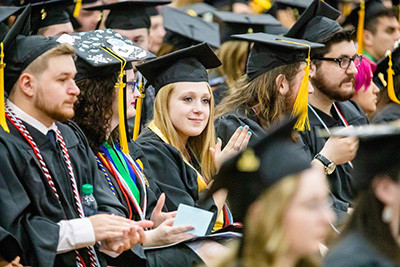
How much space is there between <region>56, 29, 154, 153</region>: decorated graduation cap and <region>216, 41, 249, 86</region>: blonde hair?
290 centimetres

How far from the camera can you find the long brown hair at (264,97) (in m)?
6.39

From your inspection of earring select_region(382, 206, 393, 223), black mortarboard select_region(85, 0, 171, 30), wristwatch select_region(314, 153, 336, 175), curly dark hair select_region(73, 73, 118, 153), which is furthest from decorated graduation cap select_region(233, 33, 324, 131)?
earring select_region(382, 206, 393, 223)

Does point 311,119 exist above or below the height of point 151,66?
below

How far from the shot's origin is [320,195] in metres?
3.10

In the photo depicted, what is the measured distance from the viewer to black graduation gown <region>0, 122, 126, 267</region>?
4207 millimetres

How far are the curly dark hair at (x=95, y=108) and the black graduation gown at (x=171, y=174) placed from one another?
0.49 metres

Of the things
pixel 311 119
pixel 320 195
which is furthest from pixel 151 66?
pixel 320 195

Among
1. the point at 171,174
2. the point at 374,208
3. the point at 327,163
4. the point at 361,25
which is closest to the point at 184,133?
the point at 171,174

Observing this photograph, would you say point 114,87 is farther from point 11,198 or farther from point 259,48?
point 259,48

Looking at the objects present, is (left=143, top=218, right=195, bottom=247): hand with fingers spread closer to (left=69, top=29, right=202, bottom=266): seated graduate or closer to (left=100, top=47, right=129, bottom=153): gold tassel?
(left=69, top=29, right=202, bottom=266): seated graduate

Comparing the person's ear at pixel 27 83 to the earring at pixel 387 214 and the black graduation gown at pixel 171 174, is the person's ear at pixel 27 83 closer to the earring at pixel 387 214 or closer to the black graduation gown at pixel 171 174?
the black graduation gown at pixel 171 174

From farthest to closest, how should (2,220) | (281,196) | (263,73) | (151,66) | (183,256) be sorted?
(263,73)
(151,66)
(183,256)
(2,220)
(281,196)

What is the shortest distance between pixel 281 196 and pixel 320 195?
15cm

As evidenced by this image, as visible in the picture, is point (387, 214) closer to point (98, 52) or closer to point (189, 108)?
point (98, 52)
